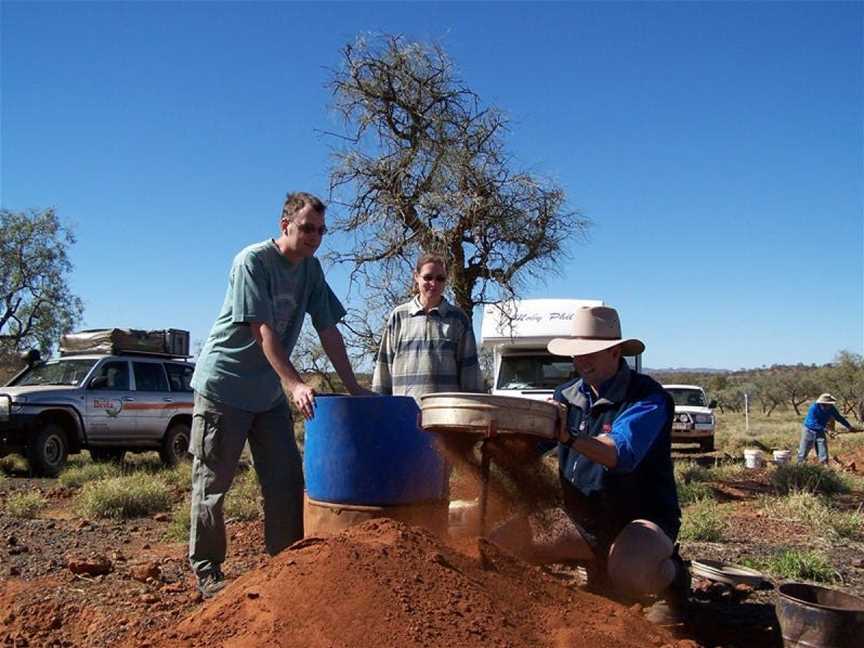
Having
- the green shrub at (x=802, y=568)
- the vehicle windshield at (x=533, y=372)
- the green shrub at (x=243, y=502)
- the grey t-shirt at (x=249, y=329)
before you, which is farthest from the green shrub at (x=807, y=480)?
the grey t-shirt at (x=249, y=329)

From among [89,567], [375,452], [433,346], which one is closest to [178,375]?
[89,567]

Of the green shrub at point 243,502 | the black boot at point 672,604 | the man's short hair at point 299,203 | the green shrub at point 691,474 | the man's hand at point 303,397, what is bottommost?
the green shrub at point 691,474

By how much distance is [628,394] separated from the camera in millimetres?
3727

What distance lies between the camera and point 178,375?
45.1 ft

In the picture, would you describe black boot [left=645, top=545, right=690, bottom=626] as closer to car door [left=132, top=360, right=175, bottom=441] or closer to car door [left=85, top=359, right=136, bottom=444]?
car door [left=85, top=359, right=136, bottom=444]

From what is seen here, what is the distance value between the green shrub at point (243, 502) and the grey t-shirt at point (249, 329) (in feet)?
11.8

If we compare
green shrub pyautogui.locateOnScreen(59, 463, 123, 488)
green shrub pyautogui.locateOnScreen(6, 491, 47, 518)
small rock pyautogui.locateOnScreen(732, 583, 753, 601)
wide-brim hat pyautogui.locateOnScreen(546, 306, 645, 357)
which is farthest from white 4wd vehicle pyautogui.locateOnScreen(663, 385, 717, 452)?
wide-brim hat pyautogui.locateOnScreen(546, 306, 645, 357)

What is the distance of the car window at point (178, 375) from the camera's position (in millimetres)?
13570

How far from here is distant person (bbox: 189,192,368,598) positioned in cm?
404

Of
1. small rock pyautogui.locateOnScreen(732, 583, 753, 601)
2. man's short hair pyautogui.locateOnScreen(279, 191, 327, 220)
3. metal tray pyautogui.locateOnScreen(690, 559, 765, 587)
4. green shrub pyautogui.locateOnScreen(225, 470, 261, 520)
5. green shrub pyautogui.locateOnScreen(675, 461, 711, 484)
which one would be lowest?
green shrub pyautogui.locateOnScreen(675, 461, 711, 484)

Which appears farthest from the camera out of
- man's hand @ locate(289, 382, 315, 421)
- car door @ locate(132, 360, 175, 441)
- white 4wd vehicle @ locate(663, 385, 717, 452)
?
white 4wd vehicle @ locate(663, 385, 717, 452)

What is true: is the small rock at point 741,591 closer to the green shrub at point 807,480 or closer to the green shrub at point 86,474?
the green shrub at point 807,480

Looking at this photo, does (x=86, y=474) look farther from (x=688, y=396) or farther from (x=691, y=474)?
(x=688, y=396)

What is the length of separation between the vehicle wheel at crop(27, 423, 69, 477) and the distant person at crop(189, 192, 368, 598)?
854 cm
